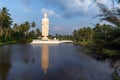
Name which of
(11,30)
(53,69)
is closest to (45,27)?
→ (11,30)

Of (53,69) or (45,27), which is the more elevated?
(45,27)

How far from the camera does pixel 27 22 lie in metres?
127

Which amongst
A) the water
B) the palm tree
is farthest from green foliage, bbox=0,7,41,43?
the water

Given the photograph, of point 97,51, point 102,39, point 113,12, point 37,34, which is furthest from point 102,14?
point 37,34

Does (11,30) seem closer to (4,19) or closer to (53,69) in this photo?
(4,19)

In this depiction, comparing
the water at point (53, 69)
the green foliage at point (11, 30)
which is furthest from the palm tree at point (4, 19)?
the water at point (53, 69)

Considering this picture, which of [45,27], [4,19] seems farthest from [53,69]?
[45,27]

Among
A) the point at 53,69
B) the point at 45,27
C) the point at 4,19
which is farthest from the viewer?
the point at 45,27

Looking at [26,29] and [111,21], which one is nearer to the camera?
[111,21]

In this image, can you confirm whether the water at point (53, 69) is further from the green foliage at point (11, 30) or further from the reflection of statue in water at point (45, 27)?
the reflection of statue in water at point (45, 27)

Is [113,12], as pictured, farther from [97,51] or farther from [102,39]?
[97,51]

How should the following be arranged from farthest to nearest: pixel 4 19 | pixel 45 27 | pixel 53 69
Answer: pixel 45 27
pixel 4 19
pixel 53 69

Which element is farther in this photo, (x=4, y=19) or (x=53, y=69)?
(x=4, y=19)

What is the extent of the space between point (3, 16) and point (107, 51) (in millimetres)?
91351
